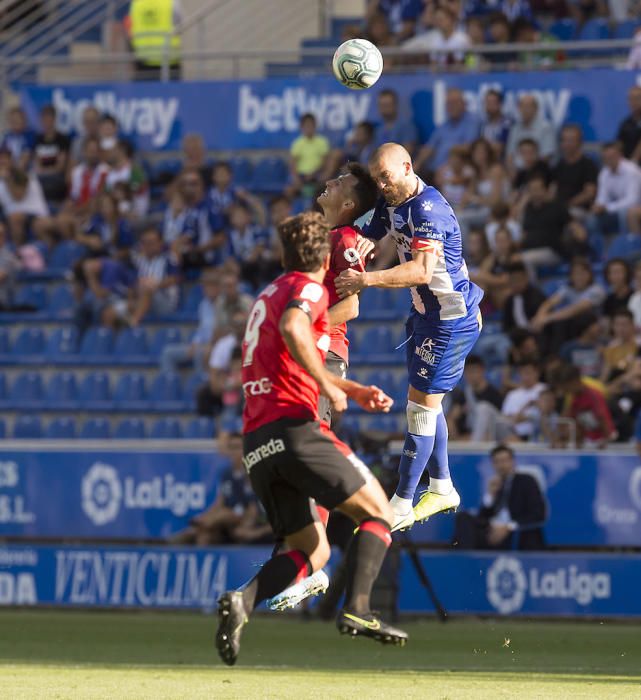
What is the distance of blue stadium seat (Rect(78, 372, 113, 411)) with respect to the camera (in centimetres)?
1856

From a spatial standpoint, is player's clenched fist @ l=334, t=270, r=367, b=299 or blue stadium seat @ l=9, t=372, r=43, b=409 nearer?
player's clenched fist @ l=334, t=270, r=367, b=299

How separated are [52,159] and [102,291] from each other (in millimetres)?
2777

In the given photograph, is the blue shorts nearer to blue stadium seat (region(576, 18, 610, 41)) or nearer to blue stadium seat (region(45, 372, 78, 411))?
blue stadium seat (region(45, 372, 78, 411))

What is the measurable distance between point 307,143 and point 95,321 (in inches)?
141

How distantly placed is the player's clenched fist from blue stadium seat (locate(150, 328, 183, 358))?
10.1 meters

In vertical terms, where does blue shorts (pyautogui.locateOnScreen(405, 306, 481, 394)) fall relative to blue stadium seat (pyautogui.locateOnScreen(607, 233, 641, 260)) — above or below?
below

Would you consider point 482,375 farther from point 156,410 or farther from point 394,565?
point 156,410

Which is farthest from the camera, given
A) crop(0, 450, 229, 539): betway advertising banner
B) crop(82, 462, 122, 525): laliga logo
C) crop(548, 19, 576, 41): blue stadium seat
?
crop(548, 19, 576, 41): blue stadium seat

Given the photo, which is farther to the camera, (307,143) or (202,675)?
(307,143)

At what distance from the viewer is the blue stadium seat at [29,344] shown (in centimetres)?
1944

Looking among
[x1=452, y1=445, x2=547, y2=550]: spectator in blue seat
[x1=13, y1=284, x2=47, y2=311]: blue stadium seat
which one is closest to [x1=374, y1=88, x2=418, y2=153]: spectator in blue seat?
[x1=13, y1=284, x2=47, y2=311]: blue stadium seat

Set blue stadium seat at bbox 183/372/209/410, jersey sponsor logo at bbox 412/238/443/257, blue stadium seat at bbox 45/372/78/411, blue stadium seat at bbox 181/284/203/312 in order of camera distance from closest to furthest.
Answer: jersey sponsor logo at bbox 412/238/443/257
blue stadium seat at bbox 183/372/209/410
blue stadium seat at bbox 45/372/78/411
blue stadium seat at bbox 181/284/203/312

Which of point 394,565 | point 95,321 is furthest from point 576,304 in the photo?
point 95,321

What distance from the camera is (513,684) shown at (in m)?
10.3
